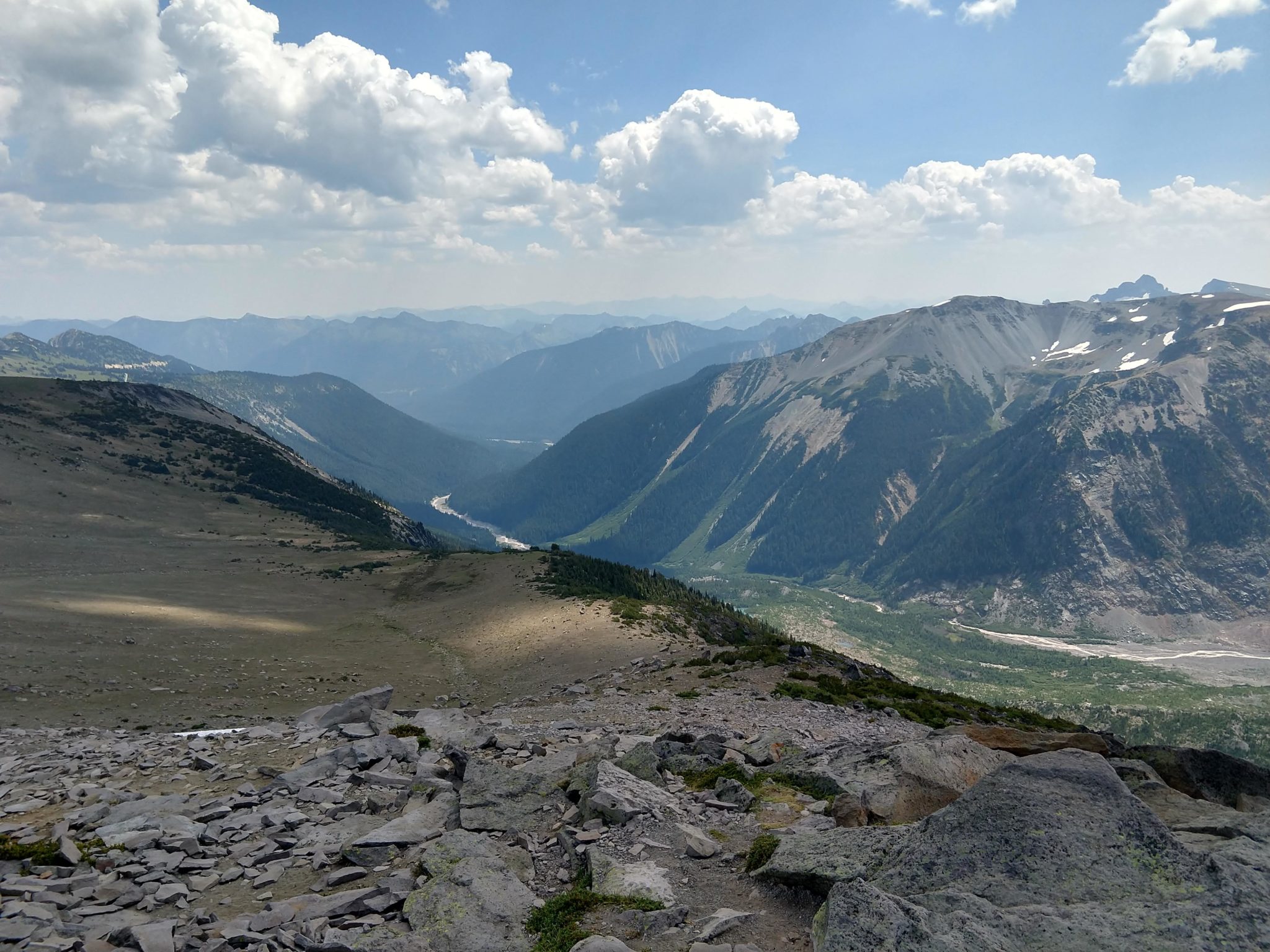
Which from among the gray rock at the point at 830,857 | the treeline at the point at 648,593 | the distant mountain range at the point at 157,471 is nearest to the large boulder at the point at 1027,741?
the gray rock at the point at 830,857

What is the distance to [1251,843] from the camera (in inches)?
426

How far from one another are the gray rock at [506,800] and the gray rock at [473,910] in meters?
2.23

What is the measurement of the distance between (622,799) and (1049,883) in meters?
9.66

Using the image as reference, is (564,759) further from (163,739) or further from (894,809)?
(163,739)

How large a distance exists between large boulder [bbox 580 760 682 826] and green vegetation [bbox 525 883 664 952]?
2.85 m

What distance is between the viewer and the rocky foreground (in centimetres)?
1007

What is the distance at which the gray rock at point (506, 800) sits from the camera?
1730 centimetres

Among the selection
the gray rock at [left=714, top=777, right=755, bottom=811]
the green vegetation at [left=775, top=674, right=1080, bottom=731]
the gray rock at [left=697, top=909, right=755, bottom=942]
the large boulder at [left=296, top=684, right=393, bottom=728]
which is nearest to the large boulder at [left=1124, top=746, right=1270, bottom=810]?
the gray rock at [left=714, top=777, right=755, bottom=811]

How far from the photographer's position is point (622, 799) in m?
17.1

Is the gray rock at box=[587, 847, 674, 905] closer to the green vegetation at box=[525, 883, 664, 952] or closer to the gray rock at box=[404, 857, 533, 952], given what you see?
the green vegetation at box=[525, 883, 664, 952]

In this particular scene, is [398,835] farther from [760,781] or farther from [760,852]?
[760,781]

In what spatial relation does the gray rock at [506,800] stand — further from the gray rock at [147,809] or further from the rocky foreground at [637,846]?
the gray rock at [147,809]

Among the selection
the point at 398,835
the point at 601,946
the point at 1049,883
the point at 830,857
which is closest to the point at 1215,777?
the point at 1049,883

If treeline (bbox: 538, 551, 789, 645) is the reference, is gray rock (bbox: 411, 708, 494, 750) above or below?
above
